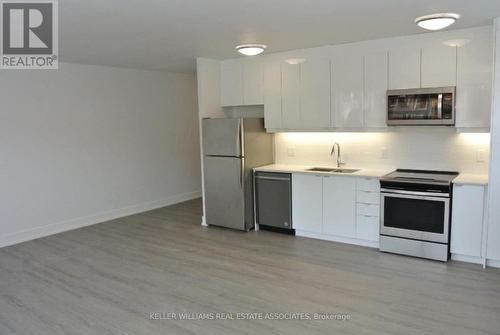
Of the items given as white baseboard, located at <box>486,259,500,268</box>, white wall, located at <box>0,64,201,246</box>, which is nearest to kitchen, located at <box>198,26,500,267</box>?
white baseboard, located at <box>486,259,500,268</box>

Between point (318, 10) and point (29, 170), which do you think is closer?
point (318, 10)

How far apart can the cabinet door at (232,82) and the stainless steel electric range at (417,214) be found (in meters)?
2.46

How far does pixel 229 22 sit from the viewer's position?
3.79 m

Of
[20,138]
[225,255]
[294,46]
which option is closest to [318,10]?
[294,46]

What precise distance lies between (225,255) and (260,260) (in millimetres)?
450

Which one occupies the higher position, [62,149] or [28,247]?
[62,149]

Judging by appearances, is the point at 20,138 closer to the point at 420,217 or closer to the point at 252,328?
the point at 252,328

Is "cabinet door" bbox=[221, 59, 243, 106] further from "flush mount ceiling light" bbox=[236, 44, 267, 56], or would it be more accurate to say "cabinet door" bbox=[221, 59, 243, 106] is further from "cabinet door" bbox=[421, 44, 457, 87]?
"cabinet door" bbox=[421, 44, 457, 87]

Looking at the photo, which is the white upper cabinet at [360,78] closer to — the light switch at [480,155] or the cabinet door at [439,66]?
the cabinet door at [439,66]

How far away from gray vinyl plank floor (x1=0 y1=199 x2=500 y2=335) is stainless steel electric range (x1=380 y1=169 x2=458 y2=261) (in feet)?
0.48

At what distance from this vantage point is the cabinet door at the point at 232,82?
5.95m

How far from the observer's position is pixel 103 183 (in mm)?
6461

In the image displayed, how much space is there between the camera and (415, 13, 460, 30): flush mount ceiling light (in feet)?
12.0

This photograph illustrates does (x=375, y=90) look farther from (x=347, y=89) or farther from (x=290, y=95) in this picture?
(x=290, y=95)
